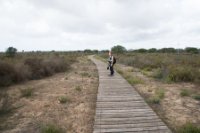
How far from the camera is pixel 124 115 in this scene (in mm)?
7230

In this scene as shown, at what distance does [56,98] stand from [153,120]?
4.97m

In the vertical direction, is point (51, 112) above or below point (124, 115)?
below

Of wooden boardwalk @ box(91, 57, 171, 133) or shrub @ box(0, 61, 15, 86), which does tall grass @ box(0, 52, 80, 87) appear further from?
wooden boardwalk @ box(91, 57, 171, 133)

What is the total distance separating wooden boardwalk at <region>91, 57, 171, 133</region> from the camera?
20.2 ft

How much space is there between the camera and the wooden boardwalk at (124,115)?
6145 mm

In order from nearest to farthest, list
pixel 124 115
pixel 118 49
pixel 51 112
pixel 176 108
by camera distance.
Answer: pixel 124 115
pixel 51 112
pixel 176 108
pixel 118 49

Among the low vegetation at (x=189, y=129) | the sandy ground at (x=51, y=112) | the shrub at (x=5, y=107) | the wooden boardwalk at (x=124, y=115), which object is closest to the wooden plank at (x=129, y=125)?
the wooden boardwalk at (x=124, y=115)

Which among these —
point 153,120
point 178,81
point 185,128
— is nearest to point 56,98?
point 153,120

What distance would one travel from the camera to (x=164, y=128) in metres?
6.17

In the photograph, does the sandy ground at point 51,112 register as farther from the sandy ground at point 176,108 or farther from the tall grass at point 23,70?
the tall grass at point 23,70

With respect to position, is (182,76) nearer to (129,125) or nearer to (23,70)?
(129,125)

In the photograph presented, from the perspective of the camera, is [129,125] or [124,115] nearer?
[129,125]

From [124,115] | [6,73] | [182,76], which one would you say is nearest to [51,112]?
[124,115]

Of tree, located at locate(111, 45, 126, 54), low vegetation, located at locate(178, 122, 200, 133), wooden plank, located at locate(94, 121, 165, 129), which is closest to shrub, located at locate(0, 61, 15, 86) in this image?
wooden plank, located at locate(94, 121, 165, 129)
